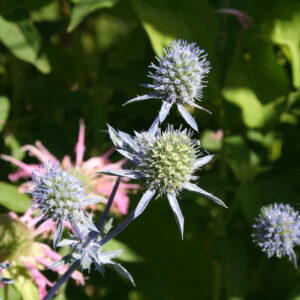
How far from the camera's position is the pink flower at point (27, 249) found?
2.91 ft

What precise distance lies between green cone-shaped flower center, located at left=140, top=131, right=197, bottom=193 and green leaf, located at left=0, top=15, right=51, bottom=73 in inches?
18.5

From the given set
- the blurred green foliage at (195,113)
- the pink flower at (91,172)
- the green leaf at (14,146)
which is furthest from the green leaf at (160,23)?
the green leaf at (14,146)

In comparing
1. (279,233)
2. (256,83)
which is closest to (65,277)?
(279,233)

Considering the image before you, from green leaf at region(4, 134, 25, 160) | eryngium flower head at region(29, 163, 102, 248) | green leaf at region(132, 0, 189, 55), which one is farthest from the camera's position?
green leaf at region(4, 134, 25, 160)

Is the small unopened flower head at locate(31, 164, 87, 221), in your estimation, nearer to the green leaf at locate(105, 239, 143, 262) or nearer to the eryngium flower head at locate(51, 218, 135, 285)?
the eryngium flower head at locate(51, 218, 135, 285)

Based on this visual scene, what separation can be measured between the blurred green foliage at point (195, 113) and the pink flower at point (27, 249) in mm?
36

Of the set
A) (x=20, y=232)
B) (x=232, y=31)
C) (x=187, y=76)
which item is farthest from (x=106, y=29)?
(x=187, y=76)

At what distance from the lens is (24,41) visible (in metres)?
1.04

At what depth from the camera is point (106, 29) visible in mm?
1848

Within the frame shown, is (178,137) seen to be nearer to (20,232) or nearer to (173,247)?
(20,232)

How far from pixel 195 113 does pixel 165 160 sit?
0.63 meters

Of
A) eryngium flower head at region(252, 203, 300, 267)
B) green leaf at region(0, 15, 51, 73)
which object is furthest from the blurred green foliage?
eryngium flower head at region(252, 203, 300, 267)

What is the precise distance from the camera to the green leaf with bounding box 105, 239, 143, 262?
973mm

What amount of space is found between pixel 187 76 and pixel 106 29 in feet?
4.13
